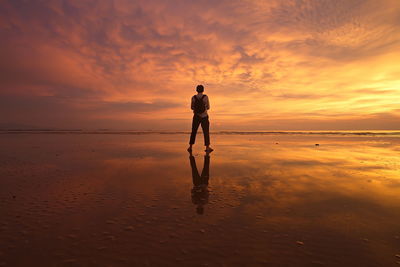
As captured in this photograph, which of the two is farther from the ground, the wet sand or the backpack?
the backpack

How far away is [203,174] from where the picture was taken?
5168mm

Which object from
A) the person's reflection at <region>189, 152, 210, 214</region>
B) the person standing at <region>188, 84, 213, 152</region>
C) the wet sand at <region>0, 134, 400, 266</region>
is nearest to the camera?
the wet sand at <region>0, 134, 400, 266</region>

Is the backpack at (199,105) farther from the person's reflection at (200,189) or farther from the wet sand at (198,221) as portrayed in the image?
the wet sand at (198,221)

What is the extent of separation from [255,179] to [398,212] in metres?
2.23

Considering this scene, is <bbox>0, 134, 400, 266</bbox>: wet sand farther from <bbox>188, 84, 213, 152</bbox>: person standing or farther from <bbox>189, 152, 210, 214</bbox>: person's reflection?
<bbox>188, 84, 213, 152</bbox>: person standing

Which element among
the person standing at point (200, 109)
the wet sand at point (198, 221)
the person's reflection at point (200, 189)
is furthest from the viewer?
the person standing at point (200, 109)

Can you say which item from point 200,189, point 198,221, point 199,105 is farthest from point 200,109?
point 198,221

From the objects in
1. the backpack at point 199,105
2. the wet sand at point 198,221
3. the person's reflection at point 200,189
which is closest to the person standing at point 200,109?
the backpack at point 199,105

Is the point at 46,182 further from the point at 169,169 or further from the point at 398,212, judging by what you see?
the point at 398,212

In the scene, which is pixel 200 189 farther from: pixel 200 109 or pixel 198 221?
pixel 200 109

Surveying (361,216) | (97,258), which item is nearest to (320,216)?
(361,216)

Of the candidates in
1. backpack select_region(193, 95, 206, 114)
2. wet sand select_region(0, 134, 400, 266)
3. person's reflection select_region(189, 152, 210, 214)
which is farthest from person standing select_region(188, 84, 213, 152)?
wet sand select_region(0, 134, 400, 266)

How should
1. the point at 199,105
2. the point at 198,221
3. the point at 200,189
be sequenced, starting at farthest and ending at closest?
the point at 199,105 → the point at 200,189 → the point at 198,221

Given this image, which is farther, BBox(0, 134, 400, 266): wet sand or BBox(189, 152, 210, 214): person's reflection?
BBox(189, 152, 210, 214): person's reflection
